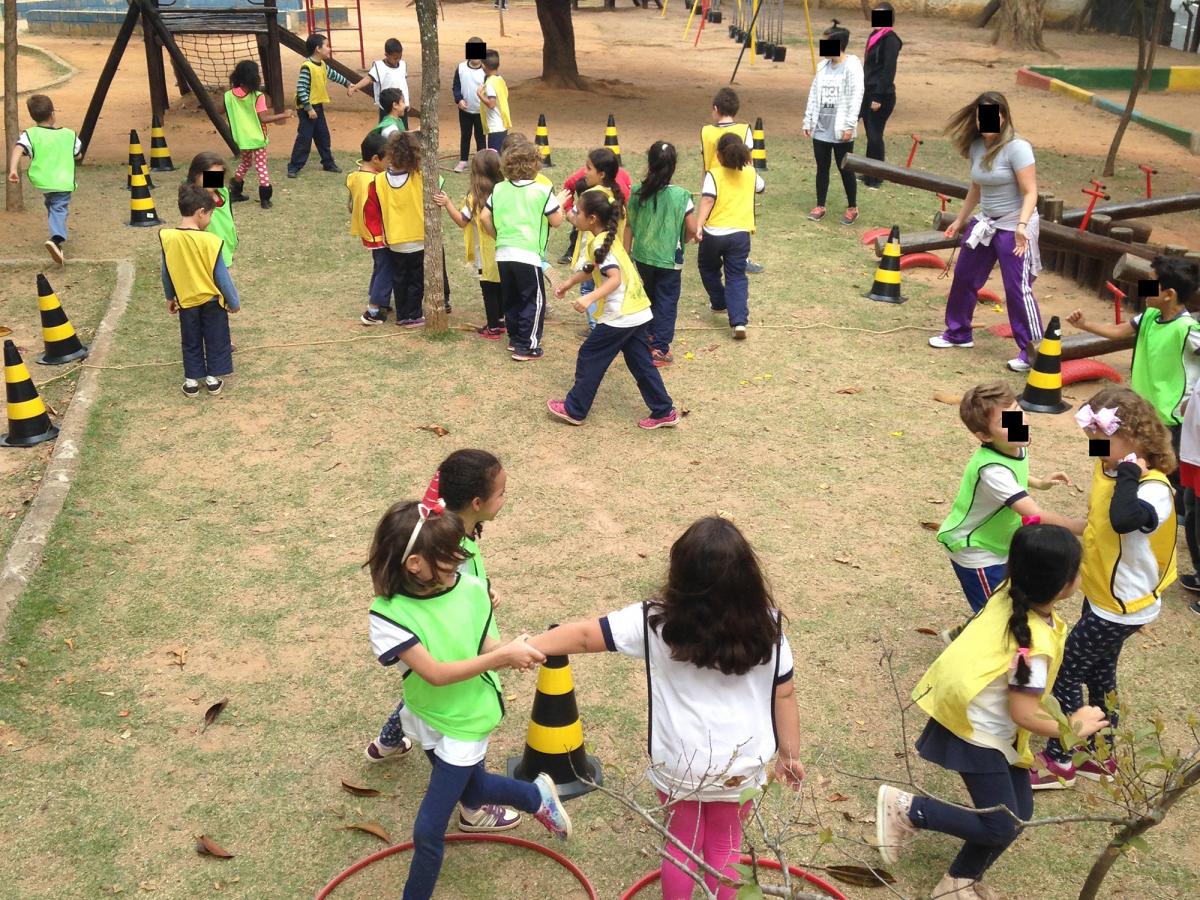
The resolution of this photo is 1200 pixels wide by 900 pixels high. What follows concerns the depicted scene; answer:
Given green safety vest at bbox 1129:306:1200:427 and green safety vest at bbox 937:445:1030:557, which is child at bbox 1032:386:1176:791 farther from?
green safety vest at bbox 1129:306:1200:427

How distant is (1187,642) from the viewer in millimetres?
5711

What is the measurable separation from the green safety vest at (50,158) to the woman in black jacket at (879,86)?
8.73 metres

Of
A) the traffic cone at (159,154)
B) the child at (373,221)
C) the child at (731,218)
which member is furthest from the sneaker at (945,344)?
the traffic cone at (159,154)

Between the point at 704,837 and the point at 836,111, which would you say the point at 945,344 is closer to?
the point at 836,111

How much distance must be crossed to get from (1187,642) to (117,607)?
5.18 metres

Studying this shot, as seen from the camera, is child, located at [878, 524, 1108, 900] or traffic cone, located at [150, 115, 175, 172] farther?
traffic cone, located at [150, 115, 175, 172]

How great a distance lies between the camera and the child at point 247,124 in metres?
12.7

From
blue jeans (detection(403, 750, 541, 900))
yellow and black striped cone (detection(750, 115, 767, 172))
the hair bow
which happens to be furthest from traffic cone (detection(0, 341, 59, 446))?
yellow and black striped cone (detection(750, 115, 767, 172))

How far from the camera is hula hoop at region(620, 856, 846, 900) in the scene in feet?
13.4

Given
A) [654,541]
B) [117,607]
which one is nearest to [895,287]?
[654,541]

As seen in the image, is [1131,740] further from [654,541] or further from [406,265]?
[406,265]

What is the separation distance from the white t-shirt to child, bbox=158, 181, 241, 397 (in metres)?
5.40

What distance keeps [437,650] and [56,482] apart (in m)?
4.13

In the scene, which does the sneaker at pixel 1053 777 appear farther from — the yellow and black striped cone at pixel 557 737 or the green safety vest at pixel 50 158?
the green safety vest at pixel 50 158
